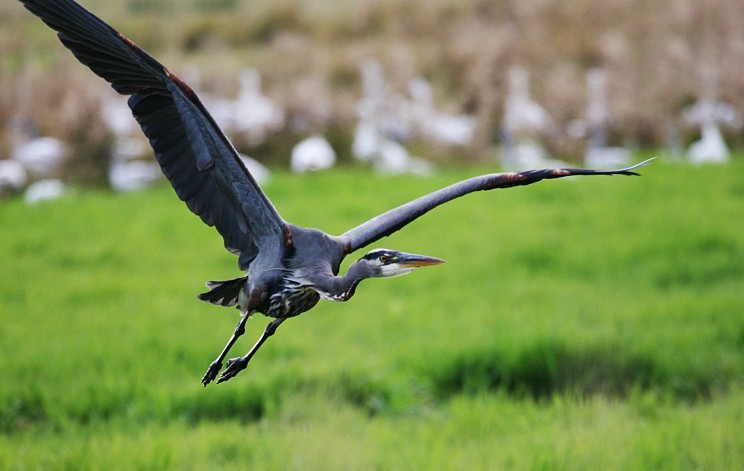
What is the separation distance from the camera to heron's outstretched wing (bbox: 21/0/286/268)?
2.13 m

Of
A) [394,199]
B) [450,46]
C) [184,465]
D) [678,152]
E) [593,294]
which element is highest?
[450,46]

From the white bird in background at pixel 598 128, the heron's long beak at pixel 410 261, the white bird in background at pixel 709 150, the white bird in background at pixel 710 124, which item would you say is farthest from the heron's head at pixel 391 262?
the white bird in background at pixel 709 150

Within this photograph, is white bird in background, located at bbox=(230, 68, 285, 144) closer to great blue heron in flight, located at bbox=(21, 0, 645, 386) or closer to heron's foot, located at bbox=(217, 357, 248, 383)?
great blue heron in flight, located at bbox=(21, 0, 645, 386)

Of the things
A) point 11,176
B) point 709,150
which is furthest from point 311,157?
point 709,150

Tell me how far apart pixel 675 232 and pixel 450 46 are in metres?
6.88

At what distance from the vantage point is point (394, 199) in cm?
885

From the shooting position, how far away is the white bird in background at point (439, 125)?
1147cm

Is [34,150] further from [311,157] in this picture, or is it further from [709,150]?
[709,150]

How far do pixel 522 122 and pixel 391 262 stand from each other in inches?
396

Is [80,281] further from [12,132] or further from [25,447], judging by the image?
[12,132]

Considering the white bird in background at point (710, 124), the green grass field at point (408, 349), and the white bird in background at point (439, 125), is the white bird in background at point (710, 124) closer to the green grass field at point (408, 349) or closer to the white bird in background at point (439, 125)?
the green grass field at point (408, 349)

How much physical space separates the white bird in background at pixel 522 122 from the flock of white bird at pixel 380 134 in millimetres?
12

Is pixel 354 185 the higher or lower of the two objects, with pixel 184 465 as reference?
higher

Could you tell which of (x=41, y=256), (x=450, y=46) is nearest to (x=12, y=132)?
(x=41, y=256)
